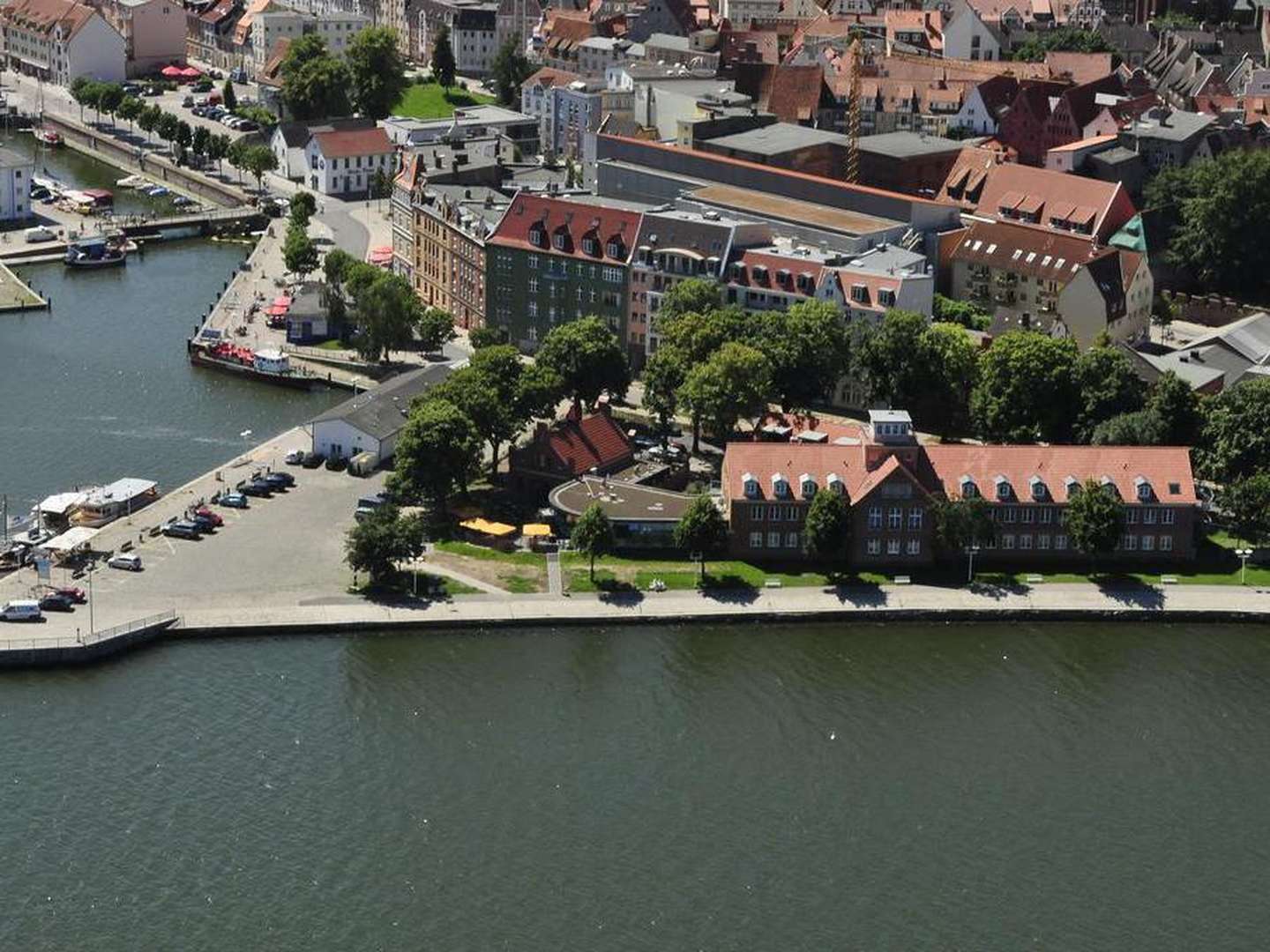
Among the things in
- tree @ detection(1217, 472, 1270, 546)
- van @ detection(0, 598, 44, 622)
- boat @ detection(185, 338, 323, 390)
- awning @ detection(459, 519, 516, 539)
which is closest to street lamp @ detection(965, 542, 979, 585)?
tree @ detection(1217, 472, 1270, 546)

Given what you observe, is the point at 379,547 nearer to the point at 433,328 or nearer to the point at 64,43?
the point at 433,328

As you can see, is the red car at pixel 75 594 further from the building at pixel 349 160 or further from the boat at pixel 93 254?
the building at pixel 349 160

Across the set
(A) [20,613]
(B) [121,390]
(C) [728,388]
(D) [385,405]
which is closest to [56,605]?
(A) [20,613]

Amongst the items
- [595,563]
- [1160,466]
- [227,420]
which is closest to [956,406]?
[1160,466]

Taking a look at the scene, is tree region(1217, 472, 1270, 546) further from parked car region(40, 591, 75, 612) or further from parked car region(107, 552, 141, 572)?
parked car region(40, 591, 75, 612)

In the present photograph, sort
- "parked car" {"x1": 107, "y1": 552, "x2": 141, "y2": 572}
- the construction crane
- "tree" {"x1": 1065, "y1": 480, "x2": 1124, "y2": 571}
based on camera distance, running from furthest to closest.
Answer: the construction crane < "tree" {"x1": 1065, "y1": 480, "x2": 1124, "y2": 571} < "parked car" {"x1": 107, "y1": 552, "x2": 141, "y2": 572}

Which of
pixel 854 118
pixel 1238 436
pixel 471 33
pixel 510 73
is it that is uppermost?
pixel 471 33
